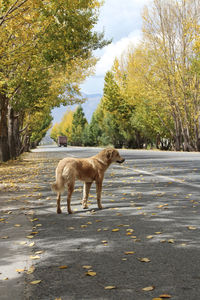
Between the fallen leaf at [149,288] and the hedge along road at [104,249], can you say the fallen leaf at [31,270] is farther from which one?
the fallen leaf at [149,288]

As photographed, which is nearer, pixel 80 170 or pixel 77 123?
pixel 80 170

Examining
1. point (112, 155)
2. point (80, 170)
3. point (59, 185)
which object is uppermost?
point (112, 155)

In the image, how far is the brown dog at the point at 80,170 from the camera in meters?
6.79

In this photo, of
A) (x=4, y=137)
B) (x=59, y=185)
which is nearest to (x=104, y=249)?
(x=59, y=185)

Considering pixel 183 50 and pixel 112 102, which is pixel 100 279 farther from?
pixel 112 102

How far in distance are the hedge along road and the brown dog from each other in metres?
0.49

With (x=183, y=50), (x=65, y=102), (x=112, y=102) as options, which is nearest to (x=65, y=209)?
(x=65, y=102)

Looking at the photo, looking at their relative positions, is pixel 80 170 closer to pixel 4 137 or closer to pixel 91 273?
pixel 91 273

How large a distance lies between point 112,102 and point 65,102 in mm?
31276

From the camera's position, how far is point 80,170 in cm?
700

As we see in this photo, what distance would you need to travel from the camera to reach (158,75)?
118 feet

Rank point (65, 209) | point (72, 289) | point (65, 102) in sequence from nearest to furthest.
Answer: point (72, 289) → point (65, 209) → point (65, 102)

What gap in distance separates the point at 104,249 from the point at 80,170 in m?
2.57

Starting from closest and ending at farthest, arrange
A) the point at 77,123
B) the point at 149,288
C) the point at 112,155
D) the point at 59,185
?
the point at 149,288 < the point at 59,185 < the point at 112,155 < the point at 77,123
